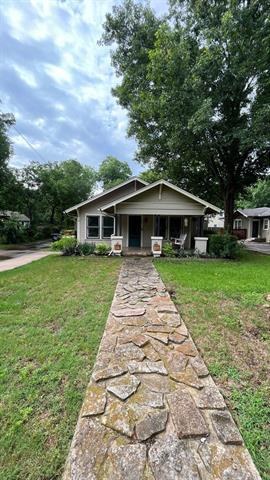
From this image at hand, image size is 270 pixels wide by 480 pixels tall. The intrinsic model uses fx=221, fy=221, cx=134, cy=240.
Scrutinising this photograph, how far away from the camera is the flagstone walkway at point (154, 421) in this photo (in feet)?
5.25

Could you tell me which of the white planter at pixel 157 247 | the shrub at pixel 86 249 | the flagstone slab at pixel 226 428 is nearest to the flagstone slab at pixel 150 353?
the flagstone slab at pixel 226 428

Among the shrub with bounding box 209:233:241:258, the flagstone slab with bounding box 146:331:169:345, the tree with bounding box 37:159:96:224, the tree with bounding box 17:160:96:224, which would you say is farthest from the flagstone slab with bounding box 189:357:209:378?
the tree with bounding box 37:159:96:224

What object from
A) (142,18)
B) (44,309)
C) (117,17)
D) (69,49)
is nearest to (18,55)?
(69,49)

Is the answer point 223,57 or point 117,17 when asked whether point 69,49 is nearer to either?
point 117,17

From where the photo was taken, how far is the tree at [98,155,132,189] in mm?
47938

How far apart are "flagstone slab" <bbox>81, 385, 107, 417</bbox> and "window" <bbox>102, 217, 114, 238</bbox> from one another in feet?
39.8

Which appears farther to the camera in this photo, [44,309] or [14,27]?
[14,27]

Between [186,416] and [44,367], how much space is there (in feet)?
5.86

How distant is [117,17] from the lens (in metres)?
12.7

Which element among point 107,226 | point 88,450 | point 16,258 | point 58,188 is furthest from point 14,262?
point 58,188

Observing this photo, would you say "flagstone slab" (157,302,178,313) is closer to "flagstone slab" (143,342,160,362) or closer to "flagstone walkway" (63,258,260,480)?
"flagstone walkway" (63,258,260,480)

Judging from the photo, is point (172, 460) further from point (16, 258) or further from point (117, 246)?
point (16, 258)

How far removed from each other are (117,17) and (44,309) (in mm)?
16357

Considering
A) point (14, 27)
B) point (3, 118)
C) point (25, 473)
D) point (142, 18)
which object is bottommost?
point (25, 473)
